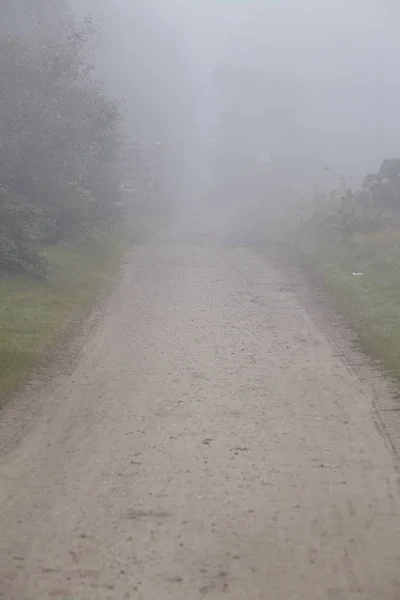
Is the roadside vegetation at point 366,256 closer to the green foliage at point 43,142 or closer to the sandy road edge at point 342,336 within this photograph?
the sandy road edge at point 342,336

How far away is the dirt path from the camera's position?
17.3 feet

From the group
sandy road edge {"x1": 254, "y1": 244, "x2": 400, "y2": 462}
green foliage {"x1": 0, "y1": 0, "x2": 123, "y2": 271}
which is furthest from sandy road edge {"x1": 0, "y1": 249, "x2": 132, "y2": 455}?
sandy road edge {"x1": 254, "y1": 244, "x2": 400, "y2": 462}

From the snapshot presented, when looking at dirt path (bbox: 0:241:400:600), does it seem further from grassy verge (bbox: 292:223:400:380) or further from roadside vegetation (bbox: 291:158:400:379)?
roadside vegetation (bbox: 291:158:400:379)

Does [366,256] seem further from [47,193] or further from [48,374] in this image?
[48,374]

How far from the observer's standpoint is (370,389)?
31.8ft

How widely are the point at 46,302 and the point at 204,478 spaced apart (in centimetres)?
822

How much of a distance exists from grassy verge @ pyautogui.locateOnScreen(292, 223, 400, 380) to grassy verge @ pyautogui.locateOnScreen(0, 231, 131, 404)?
17.3 feet

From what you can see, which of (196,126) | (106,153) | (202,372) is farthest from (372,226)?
(196,126)

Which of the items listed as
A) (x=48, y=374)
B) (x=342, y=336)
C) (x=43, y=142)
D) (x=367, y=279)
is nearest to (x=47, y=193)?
(x=43, y=142)

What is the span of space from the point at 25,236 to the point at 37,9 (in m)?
15.5

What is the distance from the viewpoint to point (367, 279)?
17.1 m

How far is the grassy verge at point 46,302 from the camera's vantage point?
10672 millimetres

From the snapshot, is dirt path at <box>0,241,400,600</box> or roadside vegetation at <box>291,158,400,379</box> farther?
roadside vegetation at <box>291,158,400,379</box>

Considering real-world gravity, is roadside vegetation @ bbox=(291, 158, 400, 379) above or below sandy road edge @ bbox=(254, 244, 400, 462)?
above
